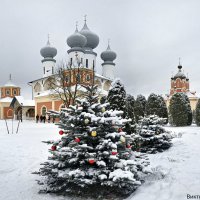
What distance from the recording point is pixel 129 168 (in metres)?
5.06

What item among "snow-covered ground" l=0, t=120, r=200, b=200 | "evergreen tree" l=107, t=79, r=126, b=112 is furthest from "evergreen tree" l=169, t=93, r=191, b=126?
"evergreen tree" l=107, t=79, r=126, b=112

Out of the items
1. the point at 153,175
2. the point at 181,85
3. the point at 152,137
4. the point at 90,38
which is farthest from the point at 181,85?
the point at 153,175

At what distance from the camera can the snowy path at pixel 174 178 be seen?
196 inches

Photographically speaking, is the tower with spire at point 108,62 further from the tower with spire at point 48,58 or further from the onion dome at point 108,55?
the tower with spire at point 48,58

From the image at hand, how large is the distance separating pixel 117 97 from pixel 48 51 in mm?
36276

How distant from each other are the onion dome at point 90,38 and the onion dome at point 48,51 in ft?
22.7

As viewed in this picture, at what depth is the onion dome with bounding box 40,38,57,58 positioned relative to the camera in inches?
1693

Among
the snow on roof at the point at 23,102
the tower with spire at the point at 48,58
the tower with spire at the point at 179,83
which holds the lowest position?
the snow on roof at the point at 23,102

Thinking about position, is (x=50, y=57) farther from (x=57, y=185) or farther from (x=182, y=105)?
(x=57, y=185)

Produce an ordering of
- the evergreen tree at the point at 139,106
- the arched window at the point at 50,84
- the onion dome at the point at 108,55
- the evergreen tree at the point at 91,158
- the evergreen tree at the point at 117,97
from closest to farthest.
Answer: the evergreen tree at the point at 91,158 < the evergreen tree at the point at 117,97 < the evergreen tree at the point at 139,106 < the arched window at the point at 50,84 < the onion dome at the point at 108,55

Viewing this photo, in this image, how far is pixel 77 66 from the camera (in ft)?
113

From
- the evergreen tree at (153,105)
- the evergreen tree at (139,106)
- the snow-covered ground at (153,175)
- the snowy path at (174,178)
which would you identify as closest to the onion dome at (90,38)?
the evergreen tree at (139,106)

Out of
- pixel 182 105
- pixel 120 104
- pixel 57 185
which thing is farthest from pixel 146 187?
pixel 182 105

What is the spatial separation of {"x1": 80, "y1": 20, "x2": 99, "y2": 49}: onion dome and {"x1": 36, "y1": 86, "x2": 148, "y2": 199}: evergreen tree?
Result: 3544cm
